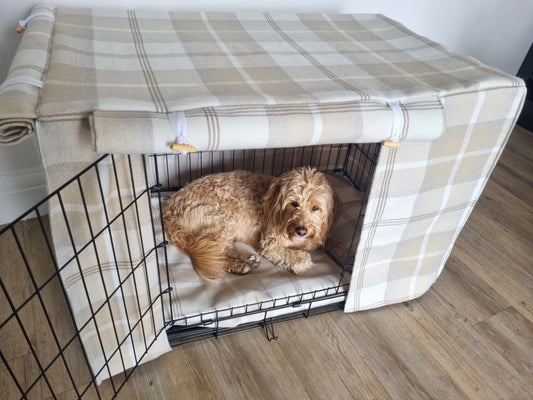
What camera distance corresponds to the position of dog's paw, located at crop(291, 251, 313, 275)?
1.59 metres

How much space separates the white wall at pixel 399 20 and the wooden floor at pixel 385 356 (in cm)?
72

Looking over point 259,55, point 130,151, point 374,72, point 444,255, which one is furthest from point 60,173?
point 444,255

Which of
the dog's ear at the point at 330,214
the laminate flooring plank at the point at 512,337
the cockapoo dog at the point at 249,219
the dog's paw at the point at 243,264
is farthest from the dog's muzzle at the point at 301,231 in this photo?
the laminate flooring plank at the point at 512,337

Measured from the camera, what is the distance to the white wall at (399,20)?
5.31 feet

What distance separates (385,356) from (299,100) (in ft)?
3.19

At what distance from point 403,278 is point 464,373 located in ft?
1.23

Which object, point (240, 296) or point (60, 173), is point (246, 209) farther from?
point (60, 173)

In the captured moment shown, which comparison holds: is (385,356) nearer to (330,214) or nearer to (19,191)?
(330,214)

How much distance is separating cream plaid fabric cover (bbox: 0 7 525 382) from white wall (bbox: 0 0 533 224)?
0.21 meters

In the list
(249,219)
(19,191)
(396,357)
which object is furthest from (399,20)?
(19,191)

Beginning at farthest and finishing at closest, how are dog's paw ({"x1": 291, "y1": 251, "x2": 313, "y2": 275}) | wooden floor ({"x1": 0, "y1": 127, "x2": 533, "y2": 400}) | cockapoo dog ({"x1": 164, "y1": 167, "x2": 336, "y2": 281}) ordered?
dog's paw ({"x1": 291, "y1": 251, "x2": 313, "y2": 275}), cockapoo dog ({"x1": 164, "y1": 167, "x2": 336, "y2": 281}), wooden floor ({"x1": 0, "y1": 127, "x2": 533, "y2": 400})

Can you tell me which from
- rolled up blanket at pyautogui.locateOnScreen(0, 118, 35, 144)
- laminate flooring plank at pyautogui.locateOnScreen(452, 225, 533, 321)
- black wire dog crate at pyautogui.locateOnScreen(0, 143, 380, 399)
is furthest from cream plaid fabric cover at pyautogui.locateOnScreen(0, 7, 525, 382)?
laminate flooring plank at pyautogui.locateOnScreen(452, 225, 533, 321)

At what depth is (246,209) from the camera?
1.64 m

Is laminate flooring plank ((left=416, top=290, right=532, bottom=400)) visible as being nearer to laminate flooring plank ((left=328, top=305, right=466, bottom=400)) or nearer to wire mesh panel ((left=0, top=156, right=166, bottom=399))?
laminate flooring plank ((left=328, top=305, right=466, bottom=400))
